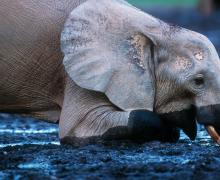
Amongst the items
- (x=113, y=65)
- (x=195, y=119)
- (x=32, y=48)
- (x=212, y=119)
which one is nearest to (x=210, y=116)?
(x=212, y=119)

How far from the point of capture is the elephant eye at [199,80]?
7760 millimetres

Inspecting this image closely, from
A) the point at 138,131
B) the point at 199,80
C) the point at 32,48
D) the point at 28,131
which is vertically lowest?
the point at 28,131

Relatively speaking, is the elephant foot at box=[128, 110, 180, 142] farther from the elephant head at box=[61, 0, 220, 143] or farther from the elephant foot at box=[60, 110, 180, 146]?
the elephant head at box=[61, 0, 220, 143]

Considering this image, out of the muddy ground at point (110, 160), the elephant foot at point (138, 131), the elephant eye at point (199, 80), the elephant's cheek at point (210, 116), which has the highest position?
the elephant eye at point (199, 80)

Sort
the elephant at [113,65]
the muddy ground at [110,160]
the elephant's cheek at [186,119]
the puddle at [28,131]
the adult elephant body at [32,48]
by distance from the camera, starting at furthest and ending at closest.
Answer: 1. the puddle at [28,131]
2. the adult elephant body at [32,48]
3. the elephant's cheek at [186,119]
4. the elephant at [113,65]
5. the muddy ground at [110,160]

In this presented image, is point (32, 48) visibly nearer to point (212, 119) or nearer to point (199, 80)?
point (199, 80)

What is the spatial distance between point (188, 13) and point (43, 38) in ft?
80.2

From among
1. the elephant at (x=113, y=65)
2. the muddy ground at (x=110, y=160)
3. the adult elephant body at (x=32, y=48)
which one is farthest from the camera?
the adult elephant body at (x=32, y=48)

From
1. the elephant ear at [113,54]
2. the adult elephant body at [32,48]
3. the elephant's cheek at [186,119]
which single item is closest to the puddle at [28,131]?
the adult elephant body at [32,48]

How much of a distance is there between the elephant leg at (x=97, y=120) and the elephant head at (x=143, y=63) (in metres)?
0.11

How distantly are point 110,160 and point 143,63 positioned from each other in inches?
35.4

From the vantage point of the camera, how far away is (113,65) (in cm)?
784

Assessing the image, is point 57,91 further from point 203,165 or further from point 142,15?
point 203,165

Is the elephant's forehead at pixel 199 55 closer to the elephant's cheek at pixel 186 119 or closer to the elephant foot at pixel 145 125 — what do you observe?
the elephant's cheek at pixel 186 119
